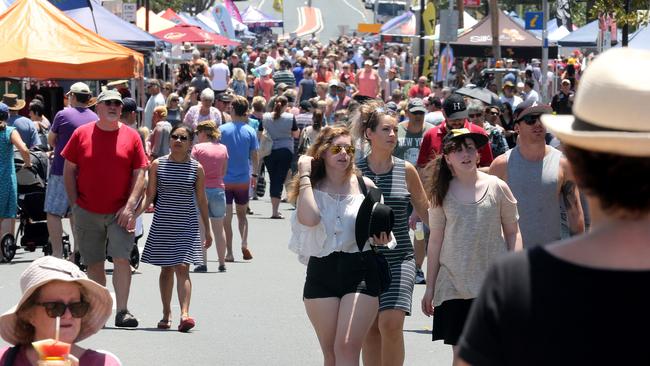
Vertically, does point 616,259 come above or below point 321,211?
above

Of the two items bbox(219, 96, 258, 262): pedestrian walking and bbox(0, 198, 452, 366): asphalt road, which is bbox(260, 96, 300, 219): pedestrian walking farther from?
bbox(0, 198, 452, 366): asphalt road

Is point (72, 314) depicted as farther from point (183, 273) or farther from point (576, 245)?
point (183, 273)

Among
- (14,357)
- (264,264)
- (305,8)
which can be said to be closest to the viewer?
(14,357)

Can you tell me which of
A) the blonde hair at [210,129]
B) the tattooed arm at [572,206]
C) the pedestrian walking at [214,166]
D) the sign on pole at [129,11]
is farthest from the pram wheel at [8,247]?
→ the sign on pole at [129,11]

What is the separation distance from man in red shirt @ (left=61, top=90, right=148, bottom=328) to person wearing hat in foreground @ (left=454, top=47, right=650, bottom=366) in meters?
8.01

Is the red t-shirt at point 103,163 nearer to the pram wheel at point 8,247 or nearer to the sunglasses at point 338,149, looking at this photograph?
the sunglasses at point 338,149

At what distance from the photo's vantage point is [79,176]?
10297 millimetres

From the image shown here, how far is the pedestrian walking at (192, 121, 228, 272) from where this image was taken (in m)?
13.7

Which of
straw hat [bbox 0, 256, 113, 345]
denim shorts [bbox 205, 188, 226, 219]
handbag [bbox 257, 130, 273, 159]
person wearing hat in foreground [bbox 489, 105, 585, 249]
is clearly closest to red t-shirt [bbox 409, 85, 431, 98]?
handbag [bbox 257, 130, 273, 159]

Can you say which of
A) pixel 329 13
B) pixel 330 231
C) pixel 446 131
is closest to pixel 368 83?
pixel 446 131

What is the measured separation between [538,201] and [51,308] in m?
3.74

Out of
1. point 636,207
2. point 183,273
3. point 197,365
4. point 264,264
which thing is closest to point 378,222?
point 197,365

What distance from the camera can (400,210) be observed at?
755 cm

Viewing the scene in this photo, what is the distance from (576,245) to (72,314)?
255 cm
